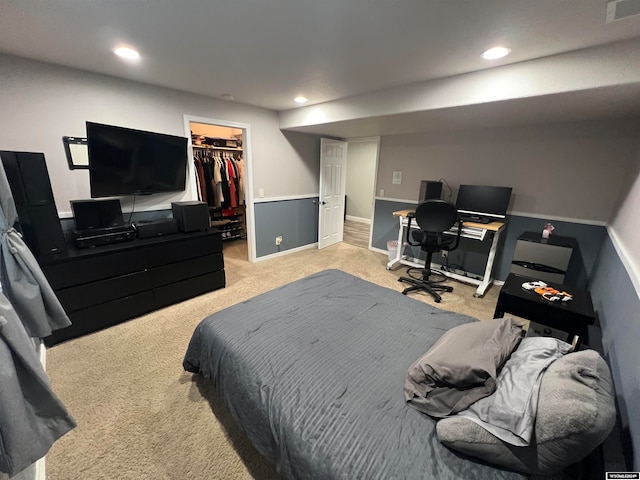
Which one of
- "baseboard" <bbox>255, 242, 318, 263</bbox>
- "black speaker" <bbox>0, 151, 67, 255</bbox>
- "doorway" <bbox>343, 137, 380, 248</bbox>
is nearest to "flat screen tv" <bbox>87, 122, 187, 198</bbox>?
"black speaker" <bbox>0, 151, 67, 255</bbox>

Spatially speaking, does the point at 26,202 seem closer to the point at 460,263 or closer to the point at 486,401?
the point at 486,401

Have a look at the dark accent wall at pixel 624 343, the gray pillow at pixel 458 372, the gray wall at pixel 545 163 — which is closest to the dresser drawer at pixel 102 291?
the gray pillow at pixel 458 372

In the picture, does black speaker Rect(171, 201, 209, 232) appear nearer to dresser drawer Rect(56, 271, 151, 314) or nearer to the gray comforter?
dresser drawer Rect(56, 271, 151, 314)

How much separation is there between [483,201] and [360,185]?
12.4ft

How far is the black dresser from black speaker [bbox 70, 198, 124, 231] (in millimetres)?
232

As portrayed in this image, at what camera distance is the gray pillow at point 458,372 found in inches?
37.7

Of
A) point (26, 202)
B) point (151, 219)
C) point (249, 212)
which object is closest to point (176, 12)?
point (26, 202)

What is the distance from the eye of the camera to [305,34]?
1.58 m

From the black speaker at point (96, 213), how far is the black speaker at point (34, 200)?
0.80 ft

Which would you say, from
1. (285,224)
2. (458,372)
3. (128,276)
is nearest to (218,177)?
(285,224)

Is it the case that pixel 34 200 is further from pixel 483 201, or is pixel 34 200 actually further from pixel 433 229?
pixel 483 201

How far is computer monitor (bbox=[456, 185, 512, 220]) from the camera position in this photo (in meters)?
3.08

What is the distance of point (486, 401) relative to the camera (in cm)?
90

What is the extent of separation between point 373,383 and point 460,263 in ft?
10.1
